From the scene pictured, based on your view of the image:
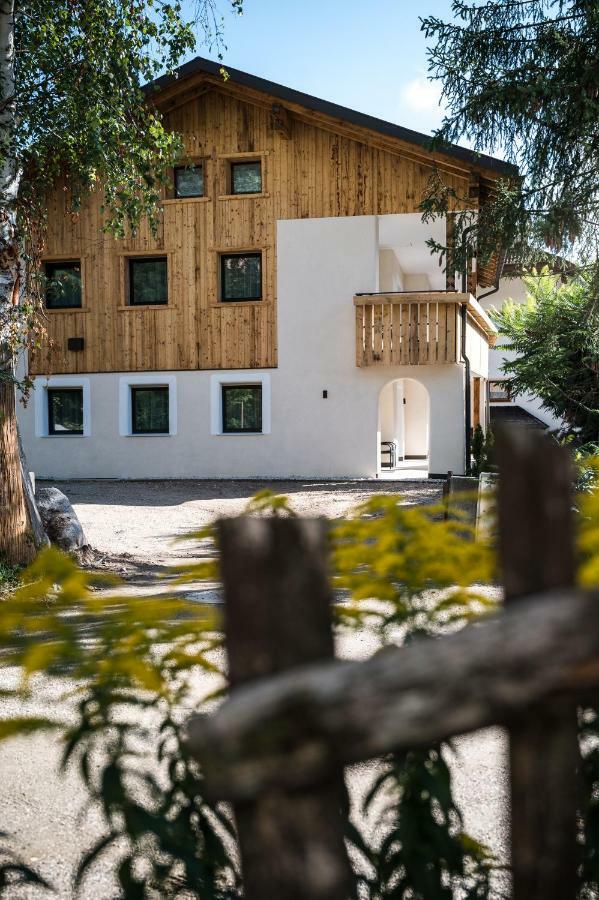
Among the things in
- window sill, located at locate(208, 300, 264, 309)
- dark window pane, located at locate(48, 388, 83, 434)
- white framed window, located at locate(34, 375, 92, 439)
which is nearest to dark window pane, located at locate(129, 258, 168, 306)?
window sill, located at locate(208, 300, 264, 309)

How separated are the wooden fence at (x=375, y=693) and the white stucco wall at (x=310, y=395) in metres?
19.1

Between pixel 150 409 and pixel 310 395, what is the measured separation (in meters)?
4.13

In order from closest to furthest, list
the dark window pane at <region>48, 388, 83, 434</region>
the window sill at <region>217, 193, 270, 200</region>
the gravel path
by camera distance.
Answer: the gravel path
the window sill at <region>217, 193, 270, 200</region>
the dark window pane at <region>48, 388, 83, 434</region>

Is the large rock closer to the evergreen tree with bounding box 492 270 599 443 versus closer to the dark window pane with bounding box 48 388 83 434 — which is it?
the evergreen tree with bounding box 492 270 599 443

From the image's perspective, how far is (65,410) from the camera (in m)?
22.5

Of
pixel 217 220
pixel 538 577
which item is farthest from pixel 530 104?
pixel 217 220

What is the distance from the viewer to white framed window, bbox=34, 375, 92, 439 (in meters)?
22.1

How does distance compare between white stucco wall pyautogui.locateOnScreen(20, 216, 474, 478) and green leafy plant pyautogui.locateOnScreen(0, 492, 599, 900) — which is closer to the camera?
green leafy plant pyautogui.locateOnScreen(0, 492, 599, 900)

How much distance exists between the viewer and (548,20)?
1066 cm

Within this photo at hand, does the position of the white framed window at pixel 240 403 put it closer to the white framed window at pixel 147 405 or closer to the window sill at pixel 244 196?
the white framed window at pixel 147 405

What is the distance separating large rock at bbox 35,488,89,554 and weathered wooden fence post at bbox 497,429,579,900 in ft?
29.9

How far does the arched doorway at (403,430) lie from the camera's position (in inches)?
949

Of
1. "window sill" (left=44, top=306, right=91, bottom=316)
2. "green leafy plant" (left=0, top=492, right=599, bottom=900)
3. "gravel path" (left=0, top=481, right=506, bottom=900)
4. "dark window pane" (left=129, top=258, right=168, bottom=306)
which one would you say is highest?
"dark window pane" (left=129, top=258, right=168, bottom=306)

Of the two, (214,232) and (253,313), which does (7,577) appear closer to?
(253,313)
